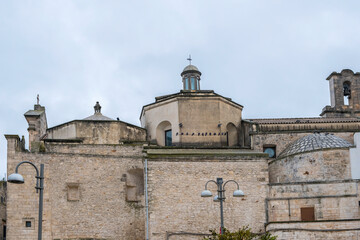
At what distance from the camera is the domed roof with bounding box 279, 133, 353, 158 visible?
2695cm

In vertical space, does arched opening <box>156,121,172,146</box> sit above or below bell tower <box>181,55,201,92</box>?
below

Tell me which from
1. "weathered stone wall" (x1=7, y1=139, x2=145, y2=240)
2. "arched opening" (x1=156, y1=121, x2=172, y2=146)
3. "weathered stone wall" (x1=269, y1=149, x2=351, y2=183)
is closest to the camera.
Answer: "weathered stone wall" (x1=7, y1=139, x2=145, y2=240)

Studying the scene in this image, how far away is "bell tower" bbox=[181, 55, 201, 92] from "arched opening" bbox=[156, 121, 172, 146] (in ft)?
12.0

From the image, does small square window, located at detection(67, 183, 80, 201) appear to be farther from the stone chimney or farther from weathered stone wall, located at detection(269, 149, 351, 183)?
weathered stone wall, located at detection(269, 149, 351, 183)

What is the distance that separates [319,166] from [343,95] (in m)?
12.6

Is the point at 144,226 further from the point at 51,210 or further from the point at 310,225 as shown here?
the point at 310,225

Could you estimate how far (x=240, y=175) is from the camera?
26375mm

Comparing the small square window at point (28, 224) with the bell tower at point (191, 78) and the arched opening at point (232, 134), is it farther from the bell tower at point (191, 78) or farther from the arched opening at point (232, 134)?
the bell tower at point (191, 78)

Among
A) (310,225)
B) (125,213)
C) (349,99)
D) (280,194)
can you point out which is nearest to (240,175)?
(280,194)

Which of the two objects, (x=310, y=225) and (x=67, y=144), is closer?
(x=310, y=225)

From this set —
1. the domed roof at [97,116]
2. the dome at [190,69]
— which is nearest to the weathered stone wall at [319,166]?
the dome at [190,69]

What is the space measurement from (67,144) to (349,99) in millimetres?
20304

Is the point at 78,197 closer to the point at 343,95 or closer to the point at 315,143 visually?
the point at 315,143

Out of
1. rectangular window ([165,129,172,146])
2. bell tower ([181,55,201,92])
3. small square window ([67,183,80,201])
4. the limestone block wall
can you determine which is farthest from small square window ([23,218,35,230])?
bell tower ([181,55,201,92])
